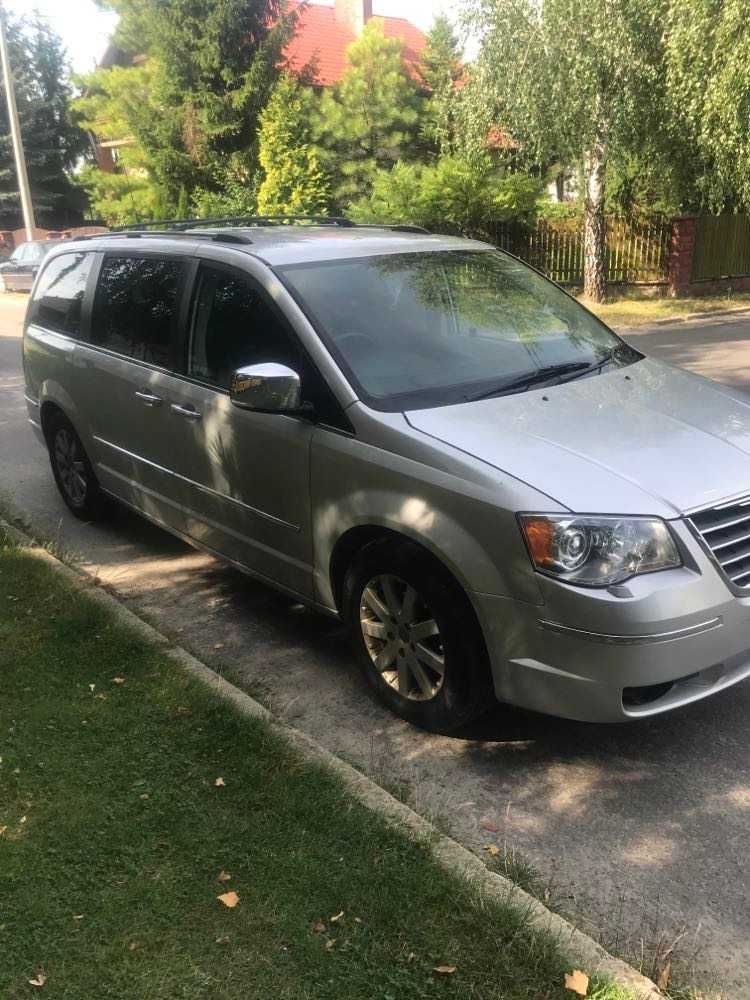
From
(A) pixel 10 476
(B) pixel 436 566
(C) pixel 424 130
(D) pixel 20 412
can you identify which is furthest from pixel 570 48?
(B) pixel 436 566

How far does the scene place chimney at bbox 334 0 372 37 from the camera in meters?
33.3

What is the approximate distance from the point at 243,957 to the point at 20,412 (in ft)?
28.5

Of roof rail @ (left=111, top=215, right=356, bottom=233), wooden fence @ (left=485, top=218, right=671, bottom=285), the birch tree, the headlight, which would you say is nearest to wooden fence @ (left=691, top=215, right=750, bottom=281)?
wooden fence @ (left=485, top=218, right=671, bottom=285)

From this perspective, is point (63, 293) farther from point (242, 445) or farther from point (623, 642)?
point (623, 642)

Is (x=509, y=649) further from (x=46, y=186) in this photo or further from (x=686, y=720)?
(x=46, y=186)

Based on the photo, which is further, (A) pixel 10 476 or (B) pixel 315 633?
(A) pixel 10 476

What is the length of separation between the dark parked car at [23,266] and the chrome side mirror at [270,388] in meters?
22.3

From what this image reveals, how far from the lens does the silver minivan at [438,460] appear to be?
9.43ft

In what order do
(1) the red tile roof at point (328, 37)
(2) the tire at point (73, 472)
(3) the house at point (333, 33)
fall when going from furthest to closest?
(3) the house at point (333, 33) < (1) the red tile roof at point (328, 37) < (2) the tire at point (73, 472)

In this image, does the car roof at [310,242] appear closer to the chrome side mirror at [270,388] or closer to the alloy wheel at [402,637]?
the chrome side mirror at [270,388]

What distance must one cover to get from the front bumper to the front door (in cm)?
111

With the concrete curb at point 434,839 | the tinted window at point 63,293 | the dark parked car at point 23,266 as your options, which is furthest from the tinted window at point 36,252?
the concrete curb at point 434,839

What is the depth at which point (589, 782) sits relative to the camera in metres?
3.18

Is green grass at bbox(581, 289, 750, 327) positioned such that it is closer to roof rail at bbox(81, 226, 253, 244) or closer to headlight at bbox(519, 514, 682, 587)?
roof rail at bbox(81, 226, 253, 244)
